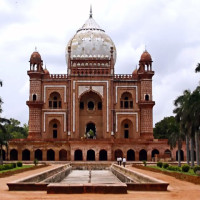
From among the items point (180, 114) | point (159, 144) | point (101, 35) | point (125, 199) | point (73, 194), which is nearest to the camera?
point (125, 199)

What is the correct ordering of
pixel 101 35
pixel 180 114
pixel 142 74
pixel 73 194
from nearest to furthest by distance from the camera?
1. pixel 73 194
2. pixel 180 114
3. pixel 142 74
4. pixel 101 35

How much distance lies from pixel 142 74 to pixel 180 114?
692 inches

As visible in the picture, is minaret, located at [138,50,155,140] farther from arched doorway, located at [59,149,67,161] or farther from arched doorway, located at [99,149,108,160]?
arched doorway, located at [59,149,67,161]

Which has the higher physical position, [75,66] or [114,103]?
[75,66]

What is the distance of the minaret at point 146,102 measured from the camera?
46969mm

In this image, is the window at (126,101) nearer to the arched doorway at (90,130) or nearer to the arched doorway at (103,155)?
the arched doorway at (90,130)

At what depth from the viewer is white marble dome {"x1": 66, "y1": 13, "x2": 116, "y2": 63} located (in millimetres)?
51781

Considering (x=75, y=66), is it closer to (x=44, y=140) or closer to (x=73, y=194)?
(x=44, y=140)

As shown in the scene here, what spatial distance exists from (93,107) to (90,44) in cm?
→ 826

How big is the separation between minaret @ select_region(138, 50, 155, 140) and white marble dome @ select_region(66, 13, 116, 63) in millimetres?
6183

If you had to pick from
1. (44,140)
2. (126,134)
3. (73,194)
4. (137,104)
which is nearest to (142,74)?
(137,104)

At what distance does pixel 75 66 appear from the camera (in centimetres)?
4875

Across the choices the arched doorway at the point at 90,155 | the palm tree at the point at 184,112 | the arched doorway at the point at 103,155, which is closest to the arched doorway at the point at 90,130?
the arched doorway at the point at 90,155

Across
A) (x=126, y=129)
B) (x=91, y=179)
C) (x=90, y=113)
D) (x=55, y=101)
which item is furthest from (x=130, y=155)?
(x=91, y=179)
